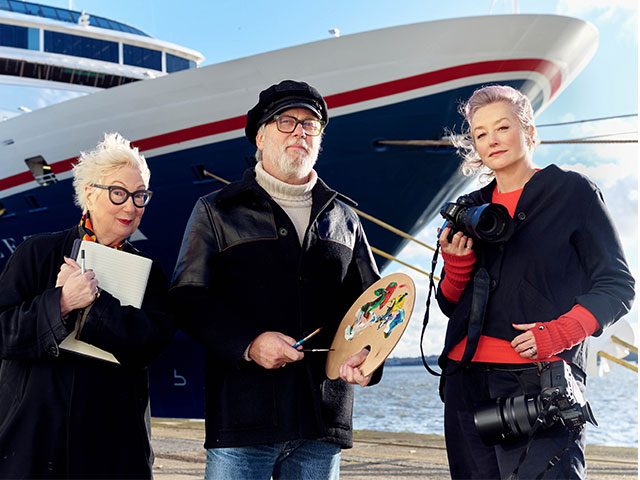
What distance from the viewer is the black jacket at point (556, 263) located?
75.4 inches

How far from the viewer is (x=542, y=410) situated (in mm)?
1793

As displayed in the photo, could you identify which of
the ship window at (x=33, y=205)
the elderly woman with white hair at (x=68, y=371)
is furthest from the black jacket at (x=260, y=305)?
the ship window at (x=33, y=205)

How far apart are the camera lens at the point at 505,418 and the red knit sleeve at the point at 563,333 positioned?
0.13 m

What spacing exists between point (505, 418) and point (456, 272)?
1.42 ft

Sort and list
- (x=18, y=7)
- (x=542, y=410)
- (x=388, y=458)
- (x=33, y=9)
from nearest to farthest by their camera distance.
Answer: (x=542, y=410), (x=388, y=458), (x=18, y=7), (x=33, y=9)

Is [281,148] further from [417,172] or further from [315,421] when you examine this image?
[417,172]

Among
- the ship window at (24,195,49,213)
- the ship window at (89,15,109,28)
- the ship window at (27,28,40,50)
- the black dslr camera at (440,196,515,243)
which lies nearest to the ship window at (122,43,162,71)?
the ship window at (89,15,109,28)

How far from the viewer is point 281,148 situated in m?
2.24

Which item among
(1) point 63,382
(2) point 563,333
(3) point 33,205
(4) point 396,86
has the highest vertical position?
(4) point 396,86

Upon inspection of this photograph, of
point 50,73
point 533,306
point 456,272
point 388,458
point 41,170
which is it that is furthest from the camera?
point 50,73

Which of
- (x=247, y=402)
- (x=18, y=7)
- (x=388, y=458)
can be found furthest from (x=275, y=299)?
(x=18, y=7)

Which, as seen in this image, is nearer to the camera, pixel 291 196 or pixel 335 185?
pixel 291 196

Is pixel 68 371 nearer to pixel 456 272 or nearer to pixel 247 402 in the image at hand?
pixel 247 402

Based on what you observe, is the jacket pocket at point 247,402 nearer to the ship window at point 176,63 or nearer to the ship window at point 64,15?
Answer: the ship window at point 176,63
